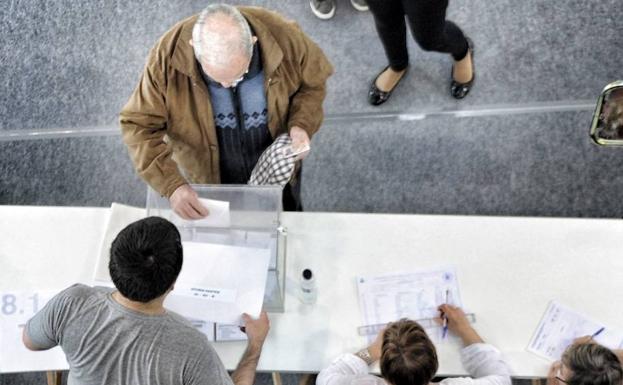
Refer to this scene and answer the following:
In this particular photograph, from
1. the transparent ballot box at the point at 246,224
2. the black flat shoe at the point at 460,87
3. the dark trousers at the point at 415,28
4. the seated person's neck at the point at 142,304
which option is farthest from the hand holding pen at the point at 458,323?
the black flat shoe at the point at 460,87

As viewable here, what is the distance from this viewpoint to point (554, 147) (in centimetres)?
225

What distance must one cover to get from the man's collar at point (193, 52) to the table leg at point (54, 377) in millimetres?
859

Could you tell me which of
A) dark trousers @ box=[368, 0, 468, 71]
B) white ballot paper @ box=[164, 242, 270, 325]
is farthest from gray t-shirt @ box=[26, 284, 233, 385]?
dark trousers @ box=[368, 0, 468, 71]

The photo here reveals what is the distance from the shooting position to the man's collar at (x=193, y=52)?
4.43 ft

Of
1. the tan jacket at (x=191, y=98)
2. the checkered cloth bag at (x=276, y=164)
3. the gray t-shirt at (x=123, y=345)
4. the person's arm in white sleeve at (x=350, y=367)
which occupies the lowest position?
the person's arm in white sleeve at (x=350, y=367)

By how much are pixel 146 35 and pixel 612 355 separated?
6.65 feet

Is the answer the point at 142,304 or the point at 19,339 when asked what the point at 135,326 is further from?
the point at 19,339

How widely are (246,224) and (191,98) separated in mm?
Answer: 322

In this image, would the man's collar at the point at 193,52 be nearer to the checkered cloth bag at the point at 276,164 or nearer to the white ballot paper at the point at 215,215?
the checkered cloth bag at the point at 276,164

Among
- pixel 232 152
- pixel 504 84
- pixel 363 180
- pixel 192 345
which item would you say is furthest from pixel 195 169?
pixel 504 84

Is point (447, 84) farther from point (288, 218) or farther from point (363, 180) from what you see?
point (288, 218)

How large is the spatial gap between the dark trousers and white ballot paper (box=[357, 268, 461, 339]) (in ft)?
2.63

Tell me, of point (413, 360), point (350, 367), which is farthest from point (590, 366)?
point (350, 367)

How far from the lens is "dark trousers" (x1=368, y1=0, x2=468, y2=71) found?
72.1 inches
